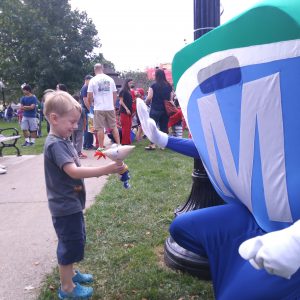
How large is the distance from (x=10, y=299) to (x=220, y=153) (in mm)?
1865

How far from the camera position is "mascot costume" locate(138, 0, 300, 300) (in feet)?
4.69

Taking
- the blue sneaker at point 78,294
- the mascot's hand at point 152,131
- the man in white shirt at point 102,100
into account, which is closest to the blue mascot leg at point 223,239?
the mascot's hand at point 152,131

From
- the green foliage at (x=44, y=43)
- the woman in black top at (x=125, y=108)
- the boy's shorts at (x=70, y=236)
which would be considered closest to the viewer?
the boy's shorts at (x=70, y=236)

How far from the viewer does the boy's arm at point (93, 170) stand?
7.49 feet

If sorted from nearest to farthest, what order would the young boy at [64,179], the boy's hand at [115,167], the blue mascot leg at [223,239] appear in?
the blue mascot leg at [223,239]
the boy's hand at [115,167]
the young boy at [64,179]

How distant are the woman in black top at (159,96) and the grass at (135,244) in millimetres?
2565

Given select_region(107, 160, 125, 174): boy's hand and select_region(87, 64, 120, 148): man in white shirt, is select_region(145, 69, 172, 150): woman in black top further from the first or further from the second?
select_region(107, 160, 125, 174): boy's hand

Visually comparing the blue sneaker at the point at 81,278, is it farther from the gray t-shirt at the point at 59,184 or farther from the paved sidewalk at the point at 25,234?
the gray t-shirt at the point at 59,184

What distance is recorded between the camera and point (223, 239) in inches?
78.6

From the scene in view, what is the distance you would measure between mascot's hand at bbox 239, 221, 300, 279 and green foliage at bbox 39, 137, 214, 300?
1.59 metres

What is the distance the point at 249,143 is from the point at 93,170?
99 centimetres

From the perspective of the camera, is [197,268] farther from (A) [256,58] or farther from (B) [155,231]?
(A) [256,58]

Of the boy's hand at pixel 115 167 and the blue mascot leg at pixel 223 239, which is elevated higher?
the boy's hand at pixel 115 167

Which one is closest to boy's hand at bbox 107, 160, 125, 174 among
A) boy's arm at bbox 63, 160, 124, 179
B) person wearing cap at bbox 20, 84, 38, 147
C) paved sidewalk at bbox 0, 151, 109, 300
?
boy's arm at bbox 63, 160, 124, 179
